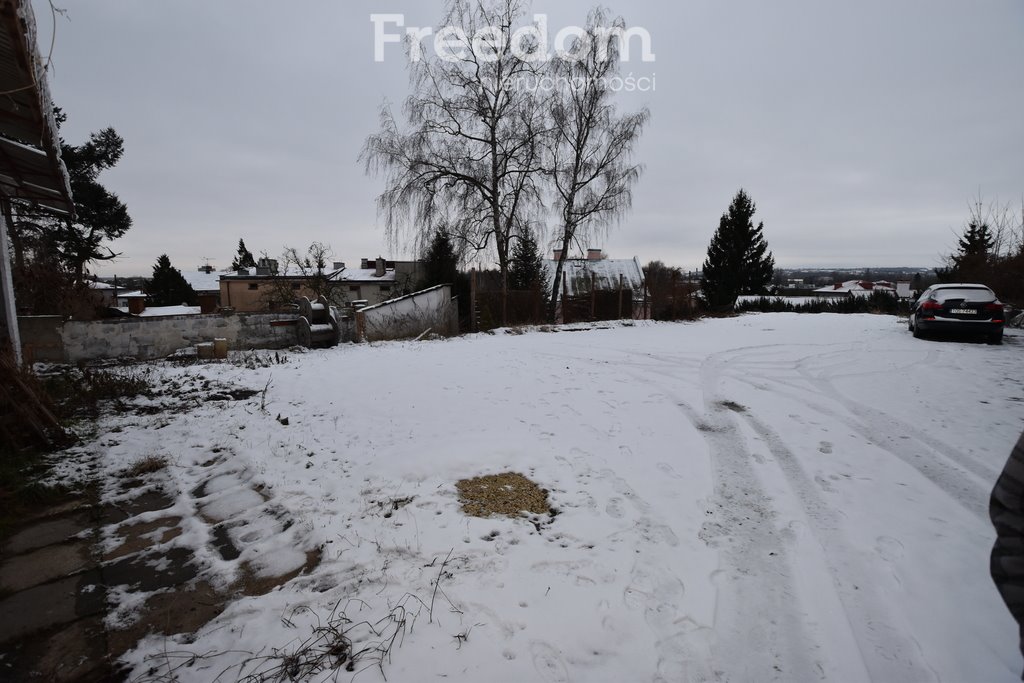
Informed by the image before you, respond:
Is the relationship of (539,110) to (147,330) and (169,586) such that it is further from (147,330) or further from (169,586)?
(169,586)

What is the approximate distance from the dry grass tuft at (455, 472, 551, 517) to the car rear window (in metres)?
12.4

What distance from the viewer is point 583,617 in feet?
7.05

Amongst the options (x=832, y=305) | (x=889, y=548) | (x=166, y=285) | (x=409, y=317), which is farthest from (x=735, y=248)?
(x=166, y=285)

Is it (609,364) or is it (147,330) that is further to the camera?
(147,330)

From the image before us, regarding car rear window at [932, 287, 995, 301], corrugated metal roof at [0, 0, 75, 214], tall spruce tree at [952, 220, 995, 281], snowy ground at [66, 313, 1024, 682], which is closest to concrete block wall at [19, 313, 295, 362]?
corrugated metal roof at [0, 0, 75, 214]

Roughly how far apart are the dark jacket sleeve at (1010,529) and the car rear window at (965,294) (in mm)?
12812

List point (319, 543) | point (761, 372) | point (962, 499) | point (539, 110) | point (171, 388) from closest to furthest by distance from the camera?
point (319, 543) < point (962, 499) < point (171, 388) < point (761, 372) < point (539, 110)

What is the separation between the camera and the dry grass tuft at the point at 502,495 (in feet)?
10.2

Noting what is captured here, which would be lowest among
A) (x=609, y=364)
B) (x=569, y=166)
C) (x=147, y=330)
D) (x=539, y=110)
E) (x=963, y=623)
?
(x=963, y=623)

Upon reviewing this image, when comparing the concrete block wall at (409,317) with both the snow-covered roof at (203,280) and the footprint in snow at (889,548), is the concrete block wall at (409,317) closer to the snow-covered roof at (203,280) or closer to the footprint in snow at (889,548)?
the footprint in snow at (889,548)

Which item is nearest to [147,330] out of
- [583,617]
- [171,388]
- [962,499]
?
[171,388]

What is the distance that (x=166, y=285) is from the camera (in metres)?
33.7

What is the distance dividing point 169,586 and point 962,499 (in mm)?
5359

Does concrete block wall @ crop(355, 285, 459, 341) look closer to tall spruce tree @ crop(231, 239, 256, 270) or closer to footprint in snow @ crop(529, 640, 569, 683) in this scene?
footprint in snow @ crop(529, 640, 569, 683)
